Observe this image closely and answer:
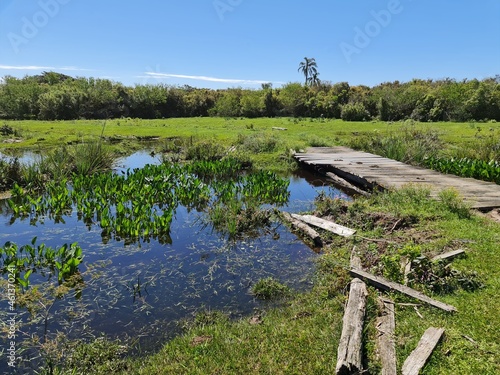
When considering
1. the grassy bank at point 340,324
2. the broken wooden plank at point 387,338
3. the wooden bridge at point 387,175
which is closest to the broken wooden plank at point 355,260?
the grassy bank at point 340,324

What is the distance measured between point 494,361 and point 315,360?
2.02 meters

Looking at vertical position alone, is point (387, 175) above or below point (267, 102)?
below

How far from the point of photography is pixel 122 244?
8820 millimetres

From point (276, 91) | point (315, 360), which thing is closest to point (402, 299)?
point (315, 360)

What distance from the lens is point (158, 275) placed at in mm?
7316

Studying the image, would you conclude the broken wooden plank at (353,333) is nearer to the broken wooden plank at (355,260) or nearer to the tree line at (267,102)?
the broken wooden plank at (355,260)

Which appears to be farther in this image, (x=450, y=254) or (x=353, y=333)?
(x=450, y=254)

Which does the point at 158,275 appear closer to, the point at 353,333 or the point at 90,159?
the point at 353,333

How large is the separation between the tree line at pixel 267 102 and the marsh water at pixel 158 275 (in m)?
41.8

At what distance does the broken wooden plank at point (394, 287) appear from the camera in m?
5.09

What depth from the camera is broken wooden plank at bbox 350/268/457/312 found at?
16.7 feet

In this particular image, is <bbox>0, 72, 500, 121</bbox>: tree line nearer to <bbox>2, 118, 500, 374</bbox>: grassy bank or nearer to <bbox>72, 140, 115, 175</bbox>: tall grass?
<bbox>72, 140, 115, 175</bbox>: tall grass

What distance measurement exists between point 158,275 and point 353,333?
424 centimetres

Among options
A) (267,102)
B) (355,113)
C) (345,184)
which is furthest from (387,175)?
(267,102)
